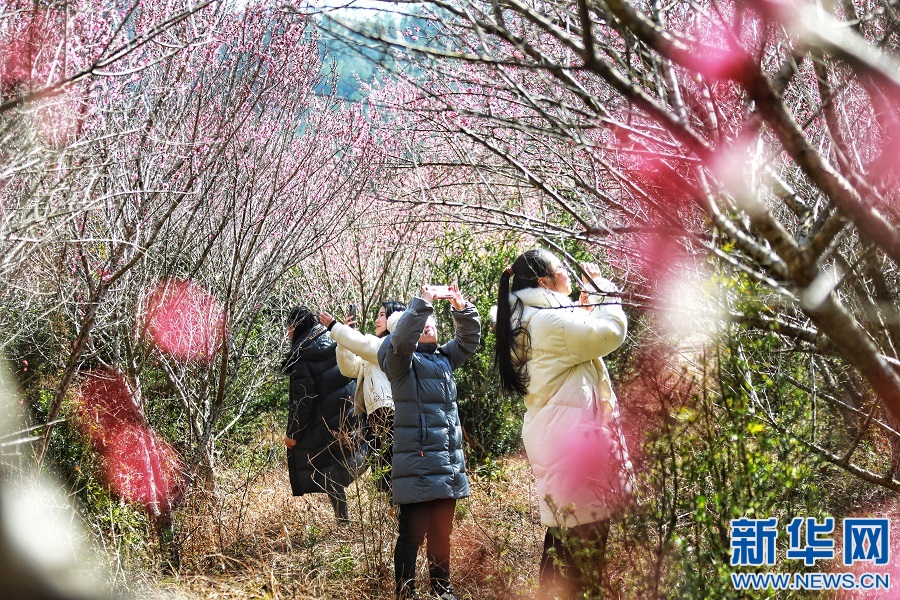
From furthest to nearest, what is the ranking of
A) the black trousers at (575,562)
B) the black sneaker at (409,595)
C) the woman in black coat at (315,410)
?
the woman in black coat at (315,410) → the black sneaker at (409,595) → the black trousers at (575,562)

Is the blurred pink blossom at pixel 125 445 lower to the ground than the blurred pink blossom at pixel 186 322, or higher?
lower

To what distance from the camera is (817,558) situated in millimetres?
2959

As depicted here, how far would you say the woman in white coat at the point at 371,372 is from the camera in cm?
557

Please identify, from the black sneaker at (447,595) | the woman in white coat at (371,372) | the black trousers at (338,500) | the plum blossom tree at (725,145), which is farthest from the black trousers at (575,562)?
the black trousers at (338,500)

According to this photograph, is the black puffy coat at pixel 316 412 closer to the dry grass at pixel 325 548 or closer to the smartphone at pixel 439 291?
the dry grass at pixel 325 548

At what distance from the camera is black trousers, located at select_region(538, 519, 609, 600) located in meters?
3.08

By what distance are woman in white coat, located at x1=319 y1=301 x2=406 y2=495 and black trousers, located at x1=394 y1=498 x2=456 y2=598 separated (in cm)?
76

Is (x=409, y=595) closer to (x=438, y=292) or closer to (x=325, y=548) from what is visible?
(x=325, y=548)

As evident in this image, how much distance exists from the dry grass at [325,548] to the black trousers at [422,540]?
0.17 m

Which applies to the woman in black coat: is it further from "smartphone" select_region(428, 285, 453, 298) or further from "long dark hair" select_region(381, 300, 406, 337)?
"smartphone" select_region(428, 285, 453, 298)

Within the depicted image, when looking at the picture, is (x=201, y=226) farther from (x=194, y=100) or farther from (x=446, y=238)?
(x=446, y=238)

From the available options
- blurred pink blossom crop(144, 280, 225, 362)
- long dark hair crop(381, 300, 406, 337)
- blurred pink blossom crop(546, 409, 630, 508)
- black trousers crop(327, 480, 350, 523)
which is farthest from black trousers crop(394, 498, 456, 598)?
blurred pink blossom crop(144, 280, 225, 362)

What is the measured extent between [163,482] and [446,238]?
13.2 ft

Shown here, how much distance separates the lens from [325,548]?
561cm
